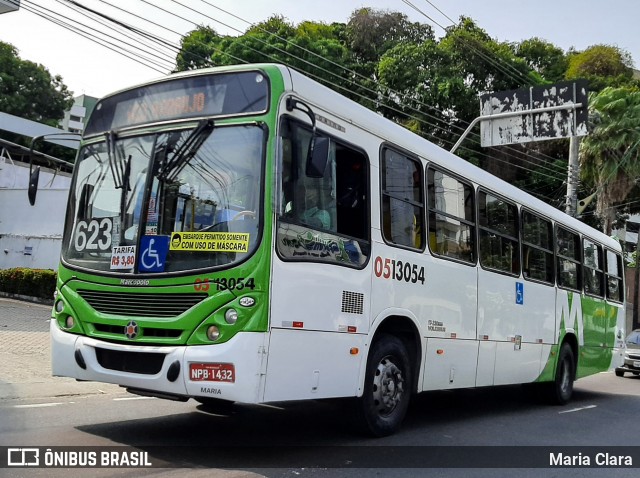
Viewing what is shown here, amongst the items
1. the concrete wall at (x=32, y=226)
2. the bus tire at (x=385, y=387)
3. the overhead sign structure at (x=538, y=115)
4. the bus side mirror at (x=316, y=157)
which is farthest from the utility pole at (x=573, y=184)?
the bus side mirror at (x=316, y=157)

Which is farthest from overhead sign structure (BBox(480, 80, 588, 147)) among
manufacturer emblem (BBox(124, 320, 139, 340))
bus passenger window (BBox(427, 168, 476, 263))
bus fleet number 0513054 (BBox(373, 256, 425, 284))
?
manufacturer emblem (BBox(124, 320, 139, 340))

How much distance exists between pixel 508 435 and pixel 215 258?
472 cm

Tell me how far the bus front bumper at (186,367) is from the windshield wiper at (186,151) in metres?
1.54

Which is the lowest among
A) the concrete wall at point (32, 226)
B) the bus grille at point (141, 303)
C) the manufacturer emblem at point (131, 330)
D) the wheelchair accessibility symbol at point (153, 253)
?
the manufacturer emblem at point (131, 330)

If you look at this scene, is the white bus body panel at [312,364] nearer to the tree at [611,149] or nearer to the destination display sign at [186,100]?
the destination display sign at [186,100]

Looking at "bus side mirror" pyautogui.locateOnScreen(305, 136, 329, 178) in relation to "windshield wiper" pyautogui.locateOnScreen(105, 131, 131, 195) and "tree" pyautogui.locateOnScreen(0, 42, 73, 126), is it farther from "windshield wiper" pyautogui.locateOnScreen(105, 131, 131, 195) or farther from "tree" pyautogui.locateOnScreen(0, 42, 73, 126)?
"tree" pyautogui.locateOnScreen(0, 42, 73, 126)

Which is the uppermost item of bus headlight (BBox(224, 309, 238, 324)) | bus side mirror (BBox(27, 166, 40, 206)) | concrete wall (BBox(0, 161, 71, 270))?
concrete wall (BBox(0, 161, 71, 270))

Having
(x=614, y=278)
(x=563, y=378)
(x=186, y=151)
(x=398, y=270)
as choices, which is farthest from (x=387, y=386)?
(x=614, y=278)

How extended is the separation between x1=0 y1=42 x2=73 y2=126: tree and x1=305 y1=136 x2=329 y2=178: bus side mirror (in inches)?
1836

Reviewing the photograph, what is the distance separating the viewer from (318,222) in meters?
6.52

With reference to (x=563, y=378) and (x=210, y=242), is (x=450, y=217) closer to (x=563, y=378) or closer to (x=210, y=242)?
(x=210, y=242)

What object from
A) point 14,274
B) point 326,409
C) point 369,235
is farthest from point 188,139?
point 14,274

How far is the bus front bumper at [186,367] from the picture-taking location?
568 centimetres

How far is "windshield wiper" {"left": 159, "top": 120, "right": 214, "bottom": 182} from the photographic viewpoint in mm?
6341
